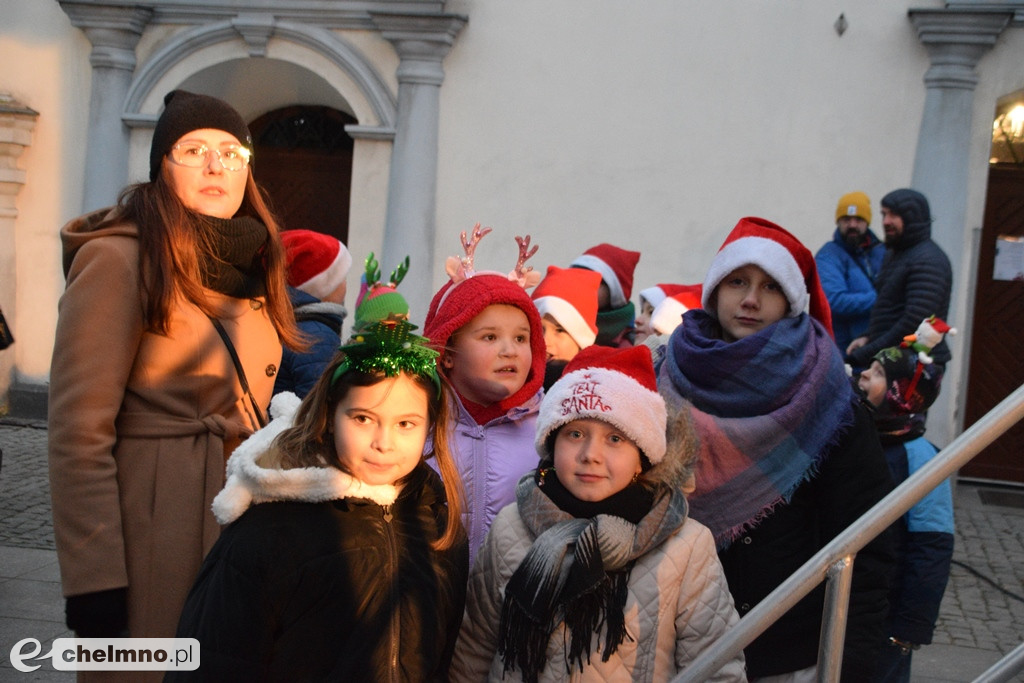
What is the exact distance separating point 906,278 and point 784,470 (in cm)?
423

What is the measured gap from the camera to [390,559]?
2236 millimetres

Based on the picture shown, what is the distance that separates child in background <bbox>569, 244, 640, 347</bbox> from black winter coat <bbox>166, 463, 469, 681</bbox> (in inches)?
124

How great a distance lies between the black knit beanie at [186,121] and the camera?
2729 mm

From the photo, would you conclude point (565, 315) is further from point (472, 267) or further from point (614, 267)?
point (614, 267)

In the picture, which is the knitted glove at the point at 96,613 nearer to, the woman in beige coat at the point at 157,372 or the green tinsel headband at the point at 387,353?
the woman in beige coat at the point at 157,372

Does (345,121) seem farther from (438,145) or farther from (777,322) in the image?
(777,322)

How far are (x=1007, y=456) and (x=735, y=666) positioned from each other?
8160 mm

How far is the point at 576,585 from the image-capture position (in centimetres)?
236

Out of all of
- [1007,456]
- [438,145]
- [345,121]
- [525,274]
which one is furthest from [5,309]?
[1007,456]

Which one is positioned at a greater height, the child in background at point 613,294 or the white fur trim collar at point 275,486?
the child in background at point 613,294

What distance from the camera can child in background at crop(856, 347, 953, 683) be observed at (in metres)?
3.32

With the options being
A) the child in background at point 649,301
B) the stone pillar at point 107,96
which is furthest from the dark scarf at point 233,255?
the stone pillar at point 107,96

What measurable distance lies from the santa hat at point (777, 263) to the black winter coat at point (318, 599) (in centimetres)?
111

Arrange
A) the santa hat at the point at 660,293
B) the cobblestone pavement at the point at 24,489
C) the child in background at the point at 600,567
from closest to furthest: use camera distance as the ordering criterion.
Answer: 1. the child in background at the point at 600,567
2. the santa hat at the point at 660,293
3. the cobblestone pavement at the point at 24,489
